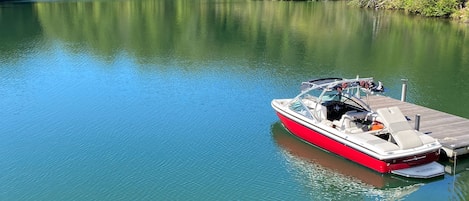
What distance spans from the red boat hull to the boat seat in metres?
0.40

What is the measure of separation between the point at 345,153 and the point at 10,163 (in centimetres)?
1045

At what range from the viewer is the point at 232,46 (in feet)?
120

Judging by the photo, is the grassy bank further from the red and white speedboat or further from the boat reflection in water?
the boat reflection in water

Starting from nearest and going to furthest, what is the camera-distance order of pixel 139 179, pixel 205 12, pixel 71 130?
pixel 139 179 < pixel 71 130 < pixel 205 12

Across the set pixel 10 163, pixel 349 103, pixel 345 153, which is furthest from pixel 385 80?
pixel 10 163

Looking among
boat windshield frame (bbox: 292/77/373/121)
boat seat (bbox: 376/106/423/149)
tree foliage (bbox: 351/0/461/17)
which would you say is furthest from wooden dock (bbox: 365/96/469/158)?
tree foliage (bbox: 351/0/461/17)

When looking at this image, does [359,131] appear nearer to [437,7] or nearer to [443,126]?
[443,126]

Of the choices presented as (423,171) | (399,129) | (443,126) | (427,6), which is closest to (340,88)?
(399,129)

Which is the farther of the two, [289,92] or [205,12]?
[205,12]

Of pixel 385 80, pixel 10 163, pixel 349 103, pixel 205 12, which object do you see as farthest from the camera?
pixel 205 12

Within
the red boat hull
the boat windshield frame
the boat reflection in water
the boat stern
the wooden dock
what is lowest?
the boat reflection in water

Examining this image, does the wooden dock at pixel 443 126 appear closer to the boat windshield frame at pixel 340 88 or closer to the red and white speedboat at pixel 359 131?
the red and white speedboat at pixel 359 131

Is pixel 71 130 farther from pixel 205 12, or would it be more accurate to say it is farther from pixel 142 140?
pixel 205 12

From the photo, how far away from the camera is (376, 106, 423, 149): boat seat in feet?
44.6
